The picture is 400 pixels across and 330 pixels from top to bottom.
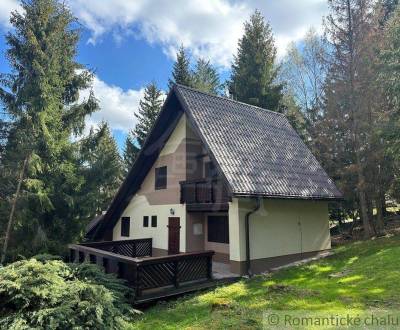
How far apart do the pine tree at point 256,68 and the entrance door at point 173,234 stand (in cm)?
1365

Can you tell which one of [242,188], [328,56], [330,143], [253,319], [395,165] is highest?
[328,56]

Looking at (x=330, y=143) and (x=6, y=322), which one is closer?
(x=6, y=322)

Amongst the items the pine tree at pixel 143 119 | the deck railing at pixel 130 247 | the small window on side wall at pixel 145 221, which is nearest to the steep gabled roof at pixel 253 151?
the deck railing at pixel 130 247

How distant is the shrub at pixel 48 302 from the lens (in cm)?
545

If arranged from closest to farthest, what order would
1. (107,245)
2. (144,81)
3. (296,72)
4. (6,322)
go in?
(6,322)
(107,245)
(296,72)
(144,81)

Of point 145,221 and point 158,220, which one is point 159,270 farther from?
point 145,221

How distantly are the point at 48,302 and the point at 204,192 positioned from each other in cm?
653

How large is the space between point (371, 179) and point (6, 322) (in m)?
16.4

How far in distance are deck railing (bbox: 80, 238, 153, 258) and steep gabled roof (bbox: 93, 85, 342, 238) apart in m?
3.20

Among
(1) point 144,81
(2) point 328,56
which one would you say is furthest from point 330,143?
(1) point 144,81

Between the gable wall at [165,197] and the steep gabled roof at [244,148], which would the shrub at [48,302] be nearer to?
the steep gabled roof at [244,148]

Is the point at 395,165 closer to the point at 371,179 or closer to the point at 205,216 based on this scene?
the point at 371,179

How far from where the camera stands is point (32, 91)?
14.9 metres

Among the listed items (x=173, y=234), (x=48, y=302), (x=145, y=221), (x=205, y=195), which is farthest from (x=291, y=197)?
(x=48, y=302)
